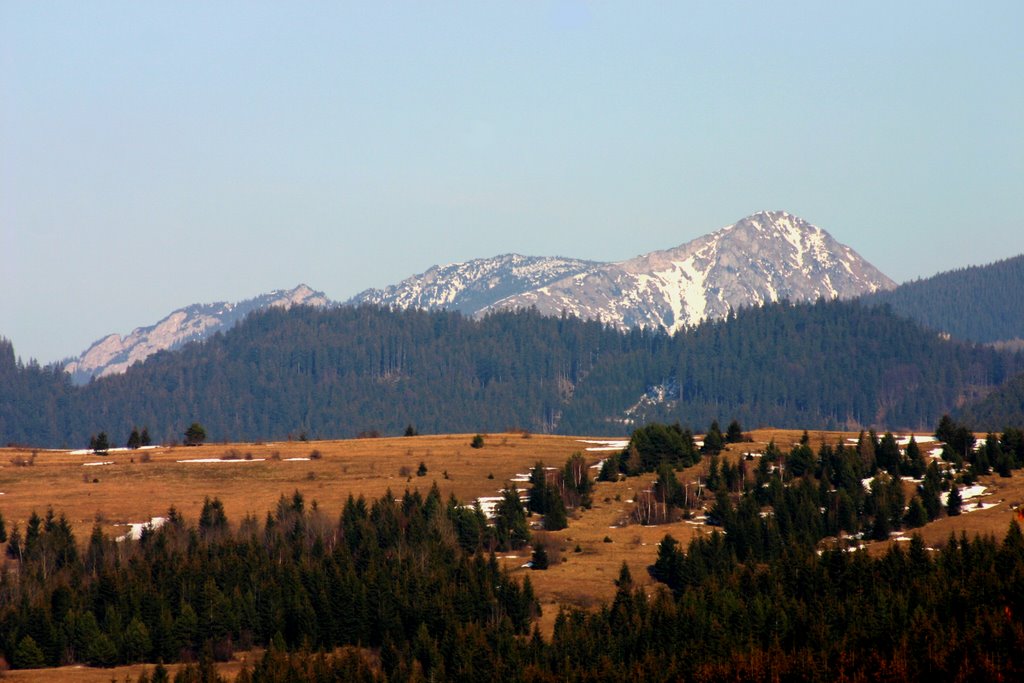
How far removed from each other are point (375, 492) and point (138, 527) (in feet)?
97.5

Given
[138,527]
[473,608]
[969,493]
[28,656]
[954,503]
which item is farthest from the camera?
[969,493]

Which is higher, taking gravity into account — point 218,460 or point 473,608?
point 218,460

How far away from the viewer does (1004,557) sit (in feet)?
408

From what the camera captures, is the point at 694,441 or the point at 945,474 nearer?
the point at 945,474

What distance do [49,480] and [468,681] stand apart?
8621 centimetres

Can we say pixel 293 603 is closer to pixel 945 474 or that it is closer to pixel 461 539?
pixel 461 539

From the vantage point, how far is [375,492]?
568 feet

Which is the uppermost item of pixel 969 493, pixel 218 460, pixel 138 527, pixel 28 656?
pixel 218 460

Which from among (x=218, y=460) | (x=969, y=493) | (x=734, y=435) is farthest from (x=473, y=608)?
(x=218, y=460)

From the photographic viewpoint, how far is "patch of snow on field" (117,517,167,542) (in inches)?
5950

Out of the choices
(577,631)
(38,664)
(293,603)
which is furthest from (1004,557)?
(38,664)

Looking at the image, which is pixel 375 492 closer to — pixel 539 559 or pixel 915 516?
pixel 539 559

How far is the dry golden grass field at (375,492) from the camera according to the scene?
483ft

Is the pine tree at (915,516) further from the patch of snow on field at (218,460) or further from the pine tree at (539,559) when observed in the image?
the patch of snow on field at (218,460)
